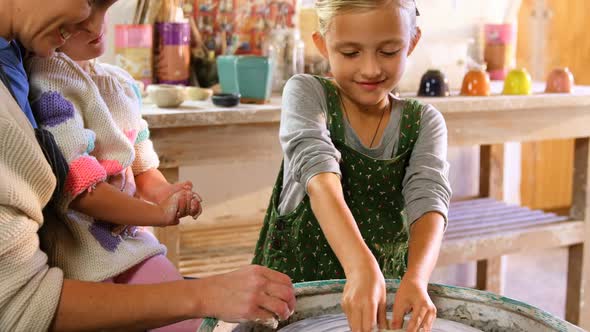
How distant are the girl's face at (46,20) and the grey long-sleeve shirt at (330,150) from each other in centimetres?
52

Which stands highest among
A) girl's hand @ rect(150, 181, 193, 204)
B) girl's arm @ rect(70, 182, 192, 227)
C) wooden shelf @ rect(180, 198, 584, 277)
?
girl's arm @ rect(70, 182, 192, 227)

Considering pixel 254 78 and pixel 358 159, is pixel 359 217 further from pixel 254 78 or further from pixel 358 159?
pixel 254 78

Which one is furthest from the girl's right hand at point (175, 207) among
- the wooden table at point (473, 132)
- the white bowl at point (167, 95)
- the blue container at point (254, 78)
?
the blue container at point (254, 78)

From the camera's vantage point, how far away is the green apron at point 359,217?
146cm

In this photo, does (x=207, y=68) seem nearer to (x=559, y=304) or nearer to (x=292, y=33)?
(x=292, y=33)

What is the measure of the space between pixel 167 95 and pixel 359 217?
75 centimetres

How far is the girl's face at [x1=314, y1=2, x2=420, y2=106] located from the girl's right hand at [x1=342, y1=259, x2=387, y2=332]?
1.42ft

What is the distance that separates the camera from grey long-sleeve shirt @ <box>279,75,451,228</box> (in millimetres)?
1310

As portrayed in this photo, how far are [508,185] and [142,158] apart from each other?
2646 millimetres

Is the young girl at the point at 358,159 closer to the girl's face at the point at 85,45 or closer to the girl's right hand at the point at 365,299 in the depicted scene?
the girl's right hand at the point at 365,299

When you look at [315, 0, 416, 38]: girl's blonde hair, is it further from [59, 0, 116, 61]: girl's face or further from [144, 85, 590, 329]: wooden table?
[144, 85, 590, 329]: wooden table

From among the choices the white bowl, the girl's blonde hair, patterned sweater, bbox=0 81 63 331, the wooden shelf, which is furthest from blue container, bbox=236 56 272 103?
patterned sweater, bbox=0 81 63 331

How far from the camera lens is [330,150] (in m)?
1.33

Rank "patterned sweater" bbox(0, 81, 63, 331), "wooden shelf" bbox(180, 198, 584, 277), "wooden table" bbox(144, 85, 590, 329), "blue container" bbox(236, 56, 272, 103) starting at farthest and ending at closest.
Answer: "wooden shelf" bbox(180, 198, 584, 277) < "blue container" bbox(236, 56, 272, 103) < "wooden table" bbox(144, 85, 590, 329) < "patterned sweater" bbox(0, 81, 63, 331)
